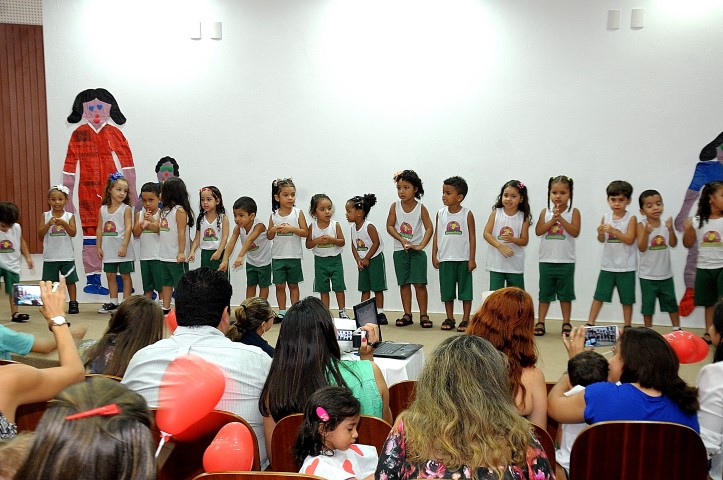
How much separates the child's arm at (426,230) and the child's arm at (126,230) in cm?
305

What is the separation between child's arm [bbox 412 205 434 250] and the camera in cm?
644

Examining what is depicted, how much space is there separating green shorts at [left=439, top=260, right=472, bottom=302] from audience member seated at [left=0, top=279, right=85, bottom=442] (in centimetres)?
461

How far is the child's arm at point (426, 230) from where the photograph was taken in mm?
6438

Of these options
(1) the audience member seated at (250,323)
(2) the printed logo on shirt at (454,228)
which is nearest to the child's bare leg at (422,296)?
(2) the printed logo on shirt at (454,228)

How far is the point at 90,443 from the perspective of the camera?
40.9 inches

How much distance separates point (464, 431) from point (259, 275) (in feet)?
17.7

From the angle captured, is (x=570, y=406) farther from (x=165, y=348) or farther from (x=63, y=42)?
(x=63, y=42)

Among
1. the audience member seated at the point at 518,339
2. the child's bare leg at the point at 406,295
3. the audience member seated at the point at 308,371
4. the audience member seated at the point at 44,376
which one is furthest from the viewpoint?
the child's bare leg at the point at 406,295

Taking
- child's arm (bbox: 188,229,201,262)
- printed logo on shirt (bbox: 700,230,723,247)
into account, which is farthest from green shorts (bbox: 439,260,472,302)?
child's arm (bbox: 188,229,201,262)

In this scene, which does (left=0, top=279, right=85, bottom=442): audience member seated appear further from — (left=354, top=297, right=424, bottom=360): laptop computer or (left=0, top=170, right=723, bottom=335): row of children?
(left=0, top=170, right=723, bottom=335): row of children

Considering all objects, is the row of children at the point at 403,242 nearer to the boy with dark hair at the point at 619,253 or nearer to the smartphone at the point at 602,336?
the boy with dark hair at the point at 619,253

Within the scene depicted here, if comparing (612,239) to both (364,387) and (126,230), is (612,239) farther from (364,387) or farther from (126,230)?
(126,230)

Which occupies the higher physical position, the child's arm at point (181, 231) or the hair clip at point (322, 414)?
the child's arm at point (181, 231)

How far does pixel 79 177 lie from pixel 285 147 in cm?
251
